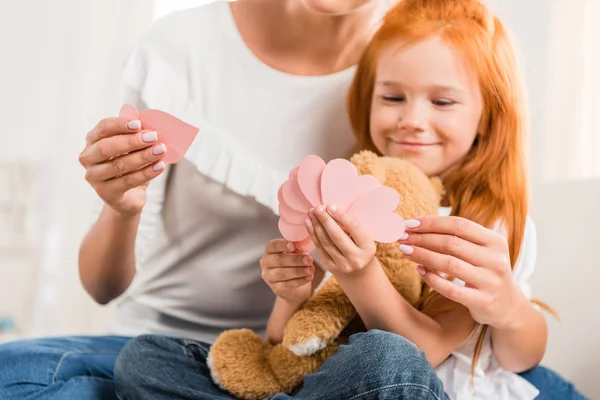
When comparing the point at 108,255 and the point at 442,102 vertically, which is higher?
the point at 442,102

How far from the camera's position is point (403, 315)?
0.89m

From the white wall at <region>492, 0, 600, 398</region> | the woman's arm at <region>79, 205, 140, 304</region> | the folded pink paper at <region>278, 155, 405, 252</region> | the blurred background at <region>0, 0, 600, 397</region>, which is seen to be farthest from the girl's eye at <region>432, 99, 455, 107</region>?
the blurred background at <region>0, 0, 600, 397</region>

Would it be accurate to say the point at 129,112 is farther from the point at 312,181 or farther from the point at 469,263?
the point at 469,263

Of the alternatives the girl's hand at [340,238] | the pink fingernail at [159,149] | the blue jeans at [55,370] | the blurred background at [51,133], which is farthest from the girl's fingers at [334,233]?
the blurred background at [51,133]

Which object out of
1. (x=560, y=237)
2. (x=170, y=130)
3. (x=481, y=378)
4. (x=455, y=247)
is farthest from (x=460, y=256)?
(x=560, y=237)

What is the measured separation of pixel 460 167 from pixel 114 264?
1.86ft

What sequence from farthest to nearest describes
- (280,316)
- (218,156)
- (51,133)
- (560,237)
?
(51,133) → (560,237) → (218,156) → (280,316)

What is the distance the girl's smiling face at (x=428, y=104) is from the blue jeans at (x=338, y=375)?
1.06ft

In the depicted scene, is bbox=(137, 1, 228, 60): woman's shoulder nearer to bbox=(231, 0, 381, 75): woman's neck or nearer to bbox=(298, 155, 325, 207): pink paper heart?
bbox=(231, 0, 381, 75): woman's neck

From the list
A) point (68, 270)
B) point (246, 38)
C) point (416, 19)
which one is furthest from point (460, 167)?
point (68, 270)

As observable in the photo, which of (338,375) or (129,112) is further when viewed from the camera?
(129,112)

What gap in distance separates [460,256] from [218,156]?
545mm

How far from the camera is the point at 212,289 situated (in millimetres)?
1265

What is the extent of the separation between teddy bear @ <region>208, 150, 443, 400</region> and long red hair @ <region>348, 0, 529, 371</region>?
103mm
